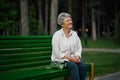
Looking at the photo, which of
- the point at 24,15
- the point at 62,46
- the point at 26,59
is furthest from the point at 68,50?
the point at 24,15

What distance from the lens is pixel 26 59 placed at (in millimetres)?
7039

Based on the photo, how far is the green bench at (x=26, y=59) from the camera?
253 inches

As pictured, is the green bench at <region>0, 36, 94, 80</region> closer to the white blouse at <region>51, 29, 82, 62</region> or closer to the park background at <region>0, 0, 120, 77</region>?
the white blouse at <region>51, 29, 82, 62</region>

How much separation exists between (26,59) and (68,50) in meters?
0.84

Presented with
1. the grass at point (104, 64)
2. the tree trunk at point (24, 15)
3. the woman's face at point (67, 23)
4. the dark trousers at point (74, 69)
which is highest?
the tree trunk at point (24, 15)

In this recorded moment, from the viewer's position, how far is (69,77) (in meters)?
7.67

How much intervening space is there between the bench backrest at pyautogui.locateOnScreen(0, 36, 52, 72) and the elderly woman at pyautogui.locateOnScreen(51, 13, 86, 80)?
1.33 feet

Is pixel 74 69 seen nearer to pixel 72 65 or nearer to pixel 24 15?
pixel 72 65

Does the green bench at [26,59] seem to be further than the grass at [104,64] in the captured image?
No

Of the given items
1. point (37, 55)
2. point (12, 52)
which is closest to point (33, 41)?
point (37, 55)

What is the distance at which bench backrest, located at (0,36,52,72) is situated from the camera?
6531mm

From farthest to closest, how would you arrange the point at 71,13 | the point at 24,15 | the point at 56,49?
the point at 71,13 < the point at 24,15 < the point at 56,49

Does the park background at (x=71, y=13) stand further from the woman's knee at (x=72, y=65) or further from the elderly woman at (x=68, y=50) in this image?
the woman's knee at (x=72, y=65)

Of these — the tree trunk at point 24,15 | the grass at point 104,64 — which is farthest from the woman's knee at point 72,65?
the tree trunk at point 24,15
